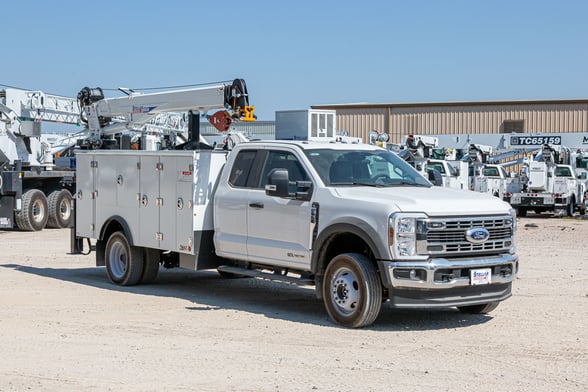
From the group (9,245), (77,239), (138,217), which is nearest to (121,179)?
(138,217)

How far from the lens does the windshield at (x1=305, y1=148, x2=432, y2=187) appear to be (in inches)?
407

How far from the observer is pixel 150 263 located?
1287 centimetres

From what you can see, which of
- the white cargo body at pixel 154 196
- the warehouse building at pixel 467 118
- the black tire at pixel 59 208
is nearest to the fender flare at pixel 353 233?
the white cargo body at pixel 154 196

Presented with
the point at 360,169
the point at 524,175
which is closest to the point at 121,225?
the point at 360,169

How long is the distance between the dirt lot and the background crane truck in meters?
0.47

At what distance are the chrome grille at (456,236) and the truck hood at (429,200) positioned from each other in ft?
0.29

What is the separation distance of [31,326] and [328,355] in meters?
3.42

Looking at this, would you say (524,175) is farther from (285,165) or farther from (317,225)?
(317,225)

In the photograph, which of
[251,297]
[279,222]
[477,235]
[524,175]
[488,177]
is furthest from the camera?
[488,177]

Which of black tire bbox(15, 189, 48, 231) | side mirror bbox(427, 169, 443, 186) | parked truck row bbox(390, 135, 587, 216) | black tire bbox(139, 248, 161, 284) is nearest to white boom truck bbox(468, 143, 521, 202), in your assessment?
parked truck row bbox(390, 135, 587, 216)

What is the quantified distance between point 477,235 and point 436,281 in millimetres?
712

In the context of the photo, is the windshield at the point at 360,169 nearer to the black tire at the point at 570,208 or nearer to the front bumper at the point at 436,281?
the front bumper at the point at 436,281

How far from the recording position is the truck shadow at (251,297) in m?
10.2

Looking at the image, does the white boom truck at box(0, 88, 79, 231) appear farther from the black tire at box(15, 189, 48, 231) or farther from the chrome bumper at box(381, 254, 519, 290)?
the chrome bumper at box(381, 254, 519, 290)
